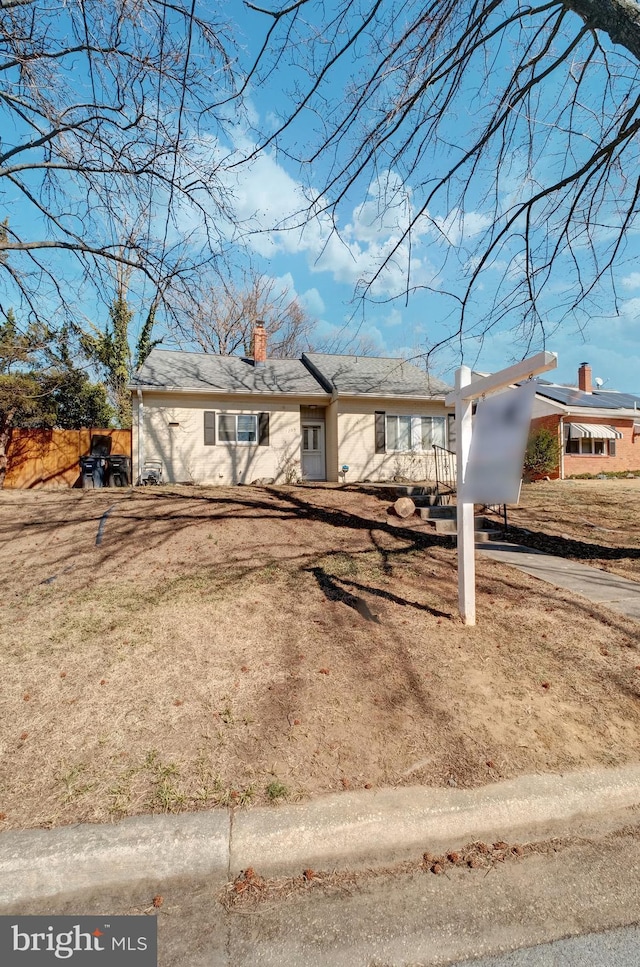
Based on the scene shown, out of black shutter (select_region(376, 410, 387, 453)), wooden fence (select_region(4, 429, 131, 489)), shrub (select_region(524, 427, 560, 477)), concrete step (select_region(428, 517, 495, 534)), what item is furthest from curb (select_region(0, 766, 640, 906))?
shrub (select_region(524, 427, 560, 477))

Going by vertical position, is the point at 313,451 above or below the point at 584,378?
below

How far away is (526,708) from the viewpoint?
9.49 feet

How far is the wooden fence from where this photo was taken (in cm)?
1531

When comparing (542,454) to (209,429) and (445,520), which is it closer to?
(445,520)

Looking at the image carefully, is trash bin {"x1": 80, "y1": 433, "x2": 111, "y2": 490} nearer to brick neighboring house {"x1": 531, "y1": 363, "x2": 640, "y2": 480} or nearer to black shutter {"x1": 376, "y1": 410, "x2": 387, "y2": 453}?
black shutter {"x1": 376, "y1": 410, "x2": 387, "y2": 453}

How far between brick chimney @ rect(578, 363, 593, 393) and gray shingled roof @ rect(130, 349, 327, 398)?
60.2 feet

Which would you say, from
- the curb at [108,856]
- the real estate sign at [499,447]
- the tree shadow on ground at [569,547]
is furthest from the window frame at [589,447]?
the curb at [108,856]

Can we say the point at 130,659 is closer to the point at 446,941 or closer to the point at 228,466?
the point at 446,941

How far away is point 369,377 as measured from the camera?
16.3 meters

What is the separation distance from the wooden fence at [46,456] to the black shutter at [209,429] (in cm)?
401

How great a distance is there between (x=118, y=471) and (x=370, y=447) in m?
7.72

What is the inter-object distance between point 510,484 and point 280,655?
198 cm

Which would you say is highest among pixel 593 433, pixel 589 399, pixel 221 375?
pixel 589 399

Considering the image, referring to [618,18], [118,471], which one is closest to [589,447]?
[118,471]
